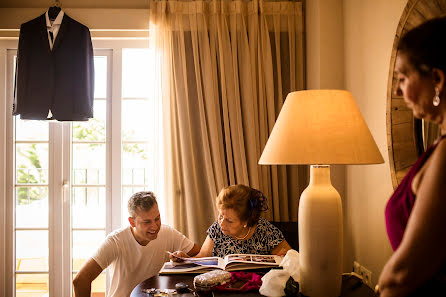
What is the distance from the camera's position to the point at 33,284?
3057mm

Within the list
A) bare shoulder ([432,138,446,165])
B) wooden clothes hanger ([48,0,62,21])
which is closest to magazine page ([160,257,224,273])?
bare shoulder ([432,138,446,165])

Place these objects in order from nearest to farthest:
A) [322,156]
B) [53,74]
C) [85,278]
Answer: [322,156], [85,278], [53,74]

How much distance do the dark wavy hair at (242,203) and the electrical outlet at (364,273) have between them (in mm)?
614

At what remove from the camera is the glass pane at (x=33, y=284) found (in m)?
3.05

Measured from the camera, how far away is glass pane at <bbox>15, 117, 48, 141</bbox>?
10.1 feet

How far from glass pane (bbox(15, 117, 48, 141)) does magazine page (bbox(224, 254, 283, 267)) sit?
6.19 feet

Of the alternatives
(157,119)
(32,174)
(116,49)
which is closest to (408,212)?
(157,119)

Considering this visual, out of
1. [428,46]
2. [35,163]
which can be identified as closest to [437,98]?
[428,46]

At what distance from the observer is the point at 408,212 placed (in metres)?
0.94

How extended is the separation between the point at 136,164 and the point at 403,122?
6.41ft

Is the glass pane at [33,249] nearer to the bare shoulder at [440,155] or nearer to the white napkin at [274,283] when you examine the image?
the white napkin at [274,283]

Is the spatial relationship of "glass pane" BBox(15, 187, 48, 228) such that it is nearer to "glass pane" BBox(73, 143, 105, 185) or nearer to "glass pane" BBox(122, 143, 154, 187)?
"glass pane" BBox(73, 143, 105, 185)

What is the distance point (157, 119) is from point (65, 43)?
802mm

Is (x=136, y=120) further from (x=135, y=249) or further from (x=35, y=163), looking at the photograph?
(x=135, y=249)
